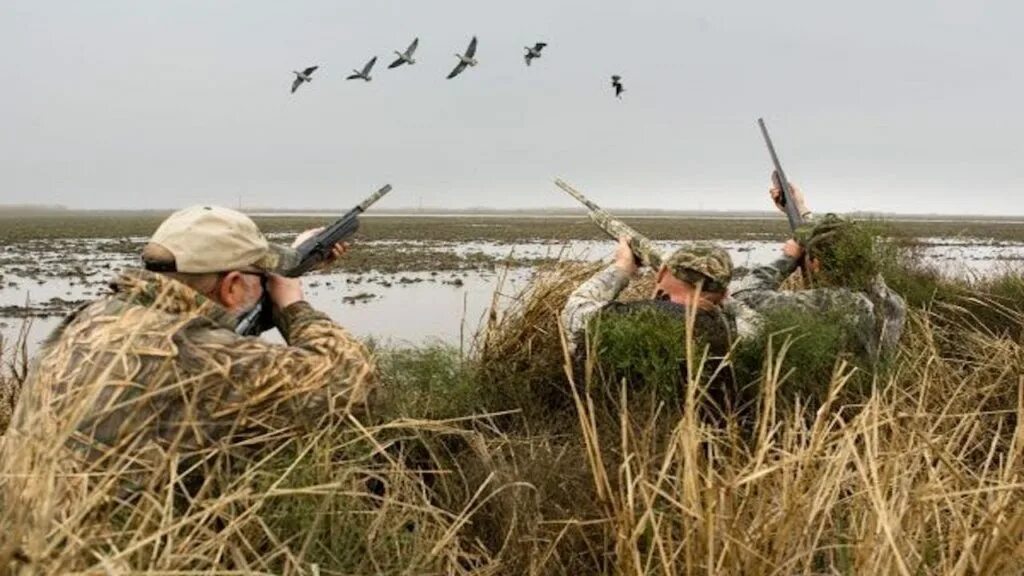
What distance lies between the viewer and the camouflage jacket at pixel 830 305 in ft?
13.0

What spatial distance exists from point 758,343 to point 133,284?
2.38 metres

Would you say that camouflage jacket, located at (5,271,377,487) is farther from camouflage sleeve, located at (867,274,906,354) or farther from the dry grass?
camouflage sleeve, located at (867,274,906,354)

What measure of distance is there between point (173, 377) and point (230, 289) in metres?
0.41

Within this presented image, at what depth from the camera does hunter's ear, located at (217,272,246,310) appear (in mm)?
2541

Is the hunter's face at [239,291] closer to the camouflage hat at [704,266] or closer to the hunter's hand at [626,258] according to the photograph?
the camouflage hat at [704,266]

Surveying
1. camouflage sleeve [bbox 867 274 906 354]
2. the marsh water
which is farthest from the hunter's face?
camouflage sleeve [bbox 867 274 906 354]

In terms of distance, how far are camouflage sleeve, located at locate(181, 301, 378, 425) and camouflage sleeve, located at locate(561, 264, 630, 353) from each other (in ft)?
4.51

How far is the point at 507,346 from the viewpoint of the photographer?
14.8 feet

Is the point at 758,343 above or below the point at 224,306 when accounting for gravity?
below

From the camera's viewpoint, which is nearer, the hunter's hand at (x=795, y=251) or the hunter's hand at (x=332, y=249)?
the hunter's hand at (x=332, y=249)

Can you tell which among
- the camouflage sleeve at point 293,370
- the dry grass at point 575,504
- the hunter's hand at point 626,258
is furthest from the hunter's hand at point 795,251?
the camouflage sleeve at point 293,370

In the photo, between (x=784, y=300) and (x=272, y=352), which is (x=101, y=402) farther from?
(x=784, y=300)

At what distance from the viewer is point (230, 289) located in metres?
2.57

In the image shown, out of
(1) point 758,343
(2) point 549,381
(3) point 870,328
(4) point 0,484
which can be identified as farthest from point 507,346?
(4) point 0,484
